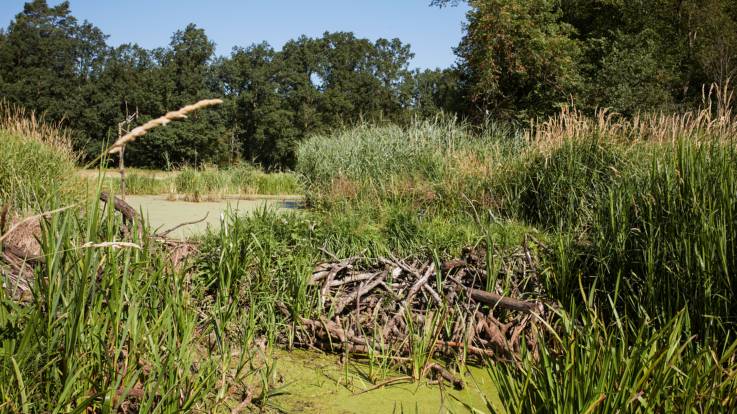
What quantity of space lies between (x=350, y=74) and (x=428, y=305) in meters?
51.1

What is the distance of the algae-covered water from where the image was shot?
2707mm

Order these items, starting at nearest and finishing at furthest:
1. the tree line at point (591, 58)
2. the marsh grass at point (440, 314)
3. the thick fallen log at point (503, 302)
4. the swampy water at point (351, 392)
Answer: the marsh grass at point (440, 314), the swampy water at point (351, 392), the thick fallen log at point (503, 302), the tree line at point (591, 58)

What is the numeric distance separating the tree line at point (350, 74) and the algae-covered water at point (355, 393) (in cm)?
147

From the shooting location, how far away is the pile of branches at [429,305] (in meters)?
3.36

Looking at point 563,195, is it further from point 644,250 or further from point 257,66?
point 257,66

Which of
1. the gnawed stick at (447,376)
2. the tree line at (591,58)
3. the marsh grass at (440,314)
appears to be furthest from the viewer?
the tree line at (591,58)

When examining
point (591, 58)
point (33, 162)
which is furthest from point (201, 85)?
point (33, 162)

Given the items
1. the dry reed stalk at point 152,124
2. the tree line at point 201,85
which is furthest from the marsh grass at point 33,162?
the tree line at point 201,85

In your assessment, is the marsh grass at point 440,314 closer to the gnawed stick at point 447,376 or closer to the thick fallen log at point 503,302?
the gnawed stick at point 447,376

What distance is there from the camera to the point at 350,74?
53.0 meters

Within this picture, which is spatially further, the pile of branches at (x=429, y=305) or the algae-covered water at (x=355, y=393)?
the pile of branches at (x=429, y=305)

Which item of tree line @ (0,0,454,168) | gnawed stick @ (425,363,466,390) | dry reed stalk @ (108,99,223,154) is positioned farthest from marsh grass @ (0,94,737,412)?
tree line @ (0,0,454,168)

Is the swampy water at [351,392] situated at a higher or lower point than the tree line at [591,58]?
lower

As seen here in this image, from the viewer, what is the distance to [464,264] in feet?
13.0
